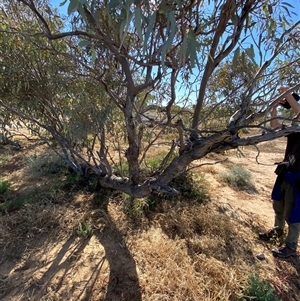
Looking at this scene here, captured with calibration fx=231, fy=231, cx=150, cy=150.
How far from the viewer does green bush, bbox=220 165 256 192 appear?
14.9ft

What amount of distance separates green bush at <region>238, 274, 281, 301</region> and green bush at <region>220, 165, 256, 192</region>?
2517 millimetres

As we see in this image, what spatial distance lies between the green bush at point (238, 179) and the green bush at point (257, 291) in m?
2.52

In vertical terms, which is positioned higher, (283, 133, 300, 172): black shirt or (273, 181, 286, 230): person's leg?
(283, 133, 300, 172): black shirt

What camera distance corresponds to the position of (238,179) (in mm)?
4613

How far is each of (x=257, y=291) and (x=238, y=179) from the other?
9.22 ft

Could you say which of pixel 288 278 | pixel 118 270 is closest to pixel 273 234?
pixel 288 278

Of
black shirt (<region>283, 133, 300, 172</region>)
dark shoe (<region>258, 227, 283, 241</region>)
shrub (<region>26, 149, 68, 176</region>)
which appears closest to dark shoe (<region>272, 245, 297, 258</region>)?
dark shoe (<region>258, 227, 283, 241</region>)

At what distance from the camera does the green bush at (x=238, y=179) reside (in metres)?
4.54

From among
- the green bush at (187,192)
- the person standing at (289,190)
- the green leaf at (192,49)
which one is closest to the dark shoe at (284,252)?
the person standing at (289,190)

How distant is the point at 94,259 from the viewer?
2359 mm

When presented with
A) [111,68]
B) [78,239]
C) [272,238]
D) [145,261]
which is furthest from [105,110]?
[272,238]

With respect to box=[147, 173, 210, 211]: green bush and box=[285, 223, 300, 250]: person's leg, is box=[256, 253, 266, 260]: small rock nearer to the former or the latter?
box=[285, 223, 300, 250]: person's leg

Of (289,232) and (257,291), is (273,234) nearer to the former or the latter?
(289,232)

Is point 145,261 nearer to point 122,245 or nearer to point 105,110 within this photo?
point 122,245
